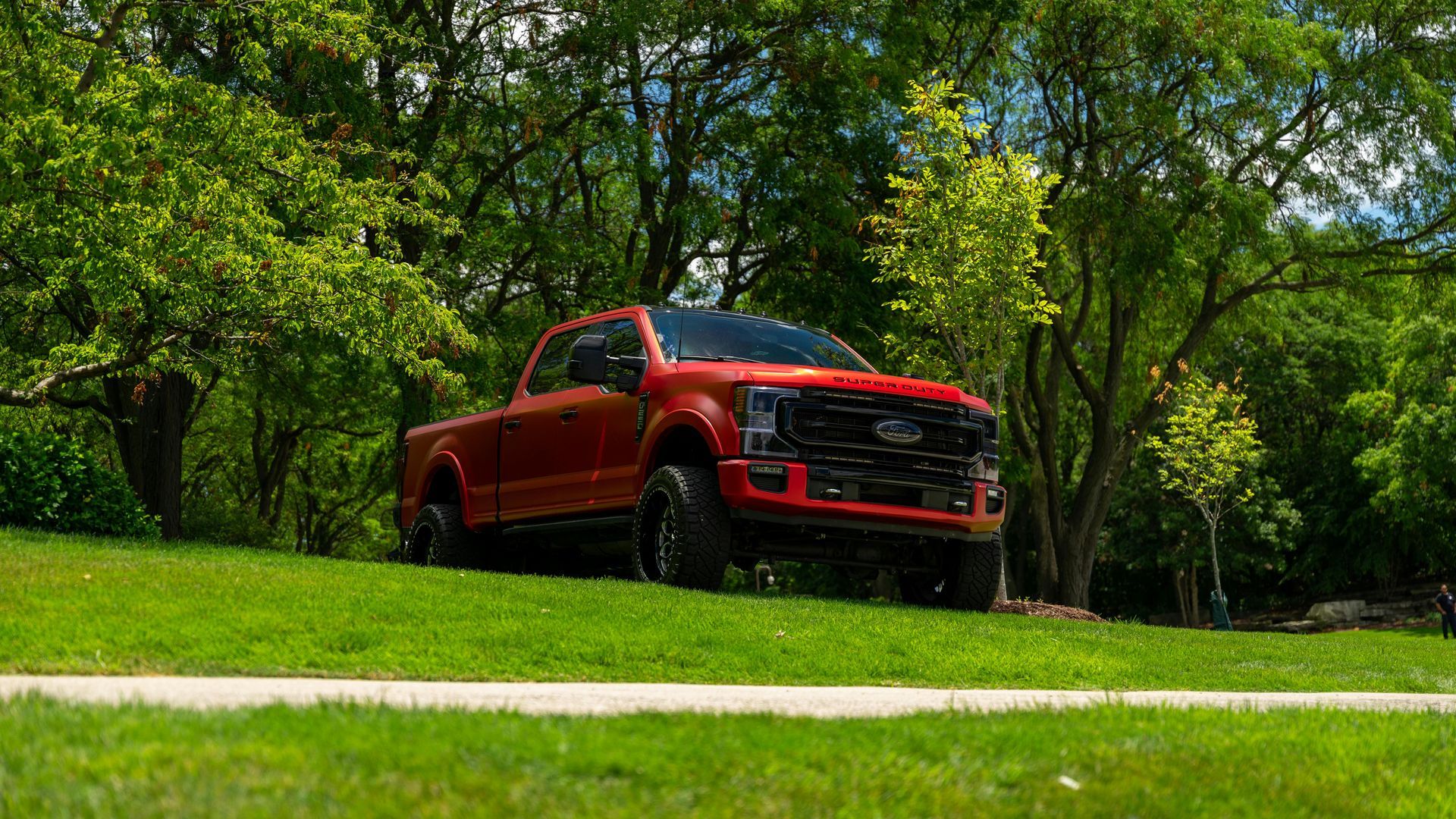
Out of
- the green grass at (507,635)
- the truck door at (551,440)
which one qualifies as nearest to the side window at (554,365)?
the truck door at (551,440)

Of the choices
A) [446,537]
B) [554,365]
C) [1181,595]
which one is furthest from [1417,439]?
[446,537]

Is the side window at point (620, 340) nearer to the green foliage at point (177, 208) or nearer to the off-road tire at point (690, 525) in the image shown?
the off-road tire at point (690, 525)

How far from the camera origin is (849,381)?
12.1m

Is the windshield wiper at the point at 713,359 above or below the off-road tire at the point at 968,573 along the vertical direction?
above

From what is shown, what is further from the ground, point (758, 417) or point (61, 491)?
point (758, 417)

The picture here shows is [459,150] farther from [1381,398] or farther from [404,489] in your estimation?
[1381,398]

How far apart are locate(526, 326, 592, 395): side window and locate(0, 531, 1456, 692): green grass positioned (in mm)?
2341

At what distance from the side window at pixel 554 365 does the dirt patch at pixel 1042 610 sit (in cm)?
571

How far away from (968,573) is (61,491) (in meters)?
8.58

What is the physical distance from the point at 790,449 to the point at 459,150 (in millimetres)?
12777

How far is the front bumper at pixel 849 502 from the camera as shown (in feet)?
38.5

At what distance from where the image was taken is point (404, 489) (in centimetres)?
1583

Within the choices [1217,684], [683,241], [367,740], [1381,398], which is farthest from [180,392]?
[1381,398]

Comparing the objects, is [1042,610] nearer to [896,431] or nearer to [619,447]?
[896,431]
